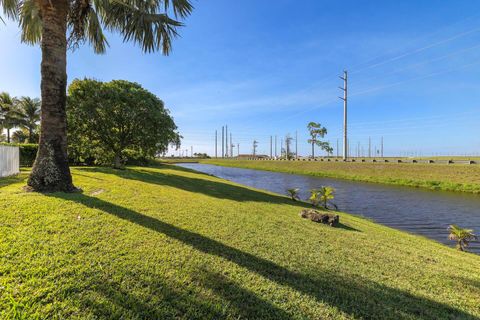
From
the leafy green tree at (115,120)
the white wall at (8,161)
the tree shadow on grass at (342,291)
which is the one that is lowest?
the tree shadow on grass at (342,291)

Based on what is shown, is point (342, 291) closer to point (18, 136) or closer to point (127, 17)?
point (127, 17)

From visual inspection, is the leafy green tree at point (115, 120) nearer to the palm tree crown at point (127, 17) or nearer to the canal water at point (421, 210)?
the palm tree crown at point (127, 17)

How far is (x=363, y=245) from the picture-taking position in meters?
5.51

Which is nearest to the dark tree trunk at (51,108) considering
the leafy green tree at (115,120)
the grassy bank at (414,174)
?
the leafy green tree at (115,120)

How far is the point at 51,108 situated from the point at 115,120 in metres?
8.79

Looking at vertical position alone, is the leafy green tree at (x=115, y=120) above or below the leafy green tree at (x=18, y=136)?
below

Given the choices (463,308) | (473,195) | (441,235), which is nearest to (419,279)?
(463,308)

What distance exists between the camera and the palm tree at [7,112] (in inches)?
1298

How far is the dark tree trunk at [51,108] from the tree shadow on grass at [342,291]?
381 centimetres

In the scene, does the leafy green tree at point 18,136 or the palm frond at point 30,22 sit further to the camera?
the leafy green tree at point 18,136

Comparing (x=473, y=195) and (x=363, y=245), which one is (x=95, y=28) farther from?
(x=473, y=195)

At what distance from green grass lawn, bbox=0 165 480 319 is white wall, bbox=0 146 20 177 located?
5.56 m

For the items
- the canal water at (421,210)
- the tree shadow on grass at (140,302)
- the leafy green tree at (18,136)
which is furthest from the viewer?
the leafy green tree at (18,136)

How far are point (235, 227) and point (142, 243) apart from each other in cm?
220
